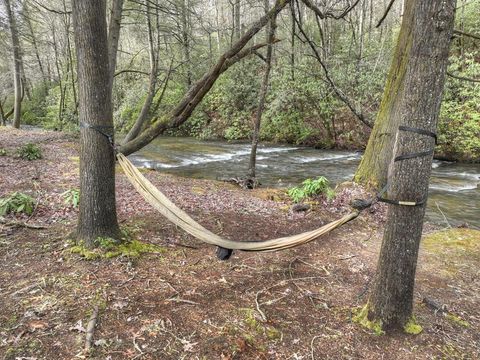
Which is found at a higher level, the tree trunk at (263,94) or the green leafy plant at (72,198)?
the tree trunk at (263,94)

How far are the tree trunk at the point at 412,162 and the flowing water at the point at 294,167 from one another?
431 centimetres

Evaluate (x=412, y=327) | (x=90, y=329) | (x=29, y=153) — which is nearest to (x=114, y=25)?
(x=29, y=153)

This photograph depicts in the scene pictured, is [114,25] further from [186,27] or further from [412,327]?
[412,327]

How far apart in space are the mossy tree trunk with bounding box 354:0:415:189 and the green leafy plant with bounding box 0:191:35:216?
15.8ft

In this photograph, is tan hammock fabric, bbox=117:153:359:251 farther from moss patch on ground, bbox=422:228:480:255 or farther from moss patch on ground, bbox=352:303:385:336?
moss patch on ground, bbox=422:228:480:255

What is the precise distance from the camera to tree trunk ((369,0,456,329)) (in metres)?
2.04

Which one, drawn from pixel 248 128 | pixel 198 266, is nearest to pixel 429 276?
pixel 198 266

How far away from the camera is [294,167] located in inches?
427

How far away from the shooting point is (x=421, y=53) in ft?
6.79

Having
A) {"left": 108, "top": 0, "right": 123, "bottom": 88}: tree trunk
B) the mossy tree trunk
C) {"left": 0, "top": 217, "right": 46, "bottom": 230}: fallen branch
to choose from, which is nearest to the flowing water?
the mossy tree trunk

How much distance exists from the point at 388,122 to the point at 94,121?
4.54 m

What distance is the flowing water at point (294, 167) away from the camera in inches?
282

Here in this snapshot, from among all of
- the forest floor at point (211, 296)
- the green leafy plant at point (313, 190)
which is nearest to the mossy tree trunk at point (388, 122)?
the green leafy plant at point (313, 190)

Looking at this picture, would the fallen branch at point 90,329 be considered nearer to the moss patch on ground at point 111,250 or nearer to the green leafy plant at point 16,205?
the moss patch on ground at point 111,250
